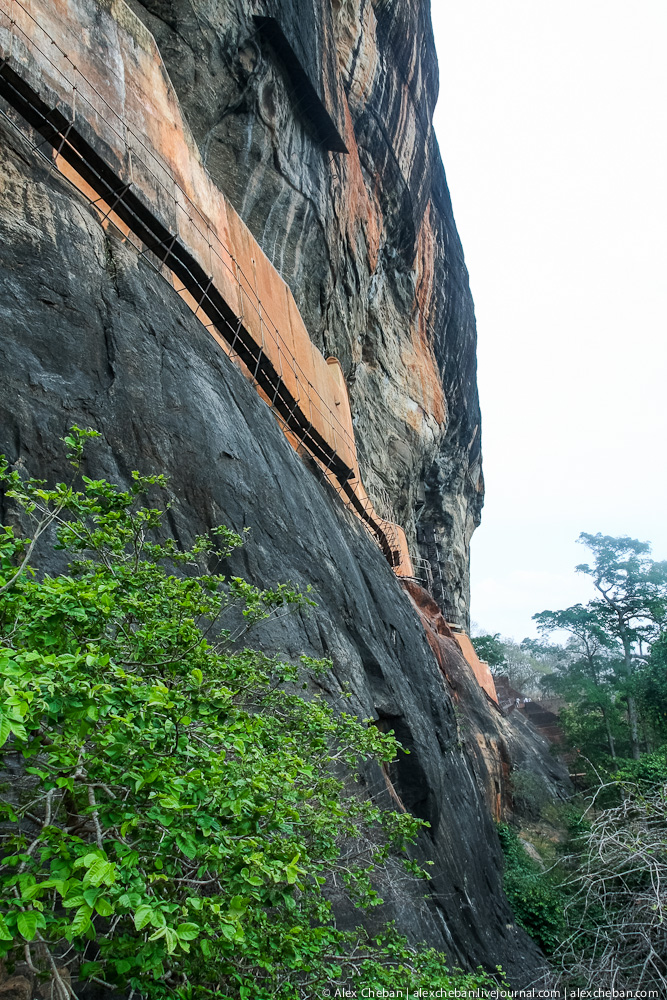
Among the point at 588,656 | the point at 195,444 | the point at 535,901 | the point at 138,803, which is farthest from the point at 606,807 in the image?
the point at 138,803

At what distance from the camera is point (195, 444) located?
6539mm

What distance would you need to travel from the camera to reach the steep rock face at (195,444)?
17.5 ft

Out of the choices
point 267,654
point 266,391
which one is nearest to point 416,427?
point 266,391

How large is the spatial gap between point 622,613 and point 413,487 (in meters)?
10.4

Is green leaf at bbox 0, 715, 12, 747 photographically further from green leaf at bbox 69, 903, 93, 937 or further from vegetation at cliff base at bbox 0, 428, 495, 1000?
green leaf at bbox 69, 903, 93, 937

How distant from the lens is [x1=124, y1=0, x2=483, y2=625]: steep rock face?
12.2m

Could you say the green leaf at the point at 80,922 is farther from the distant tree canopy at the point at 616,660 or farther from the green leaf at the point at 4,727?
the distant tree canopy at the point at 616,660

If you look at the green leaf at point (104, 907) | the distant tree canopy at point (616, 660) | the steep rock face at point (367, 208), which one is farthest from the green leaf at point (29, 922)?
the distant tree canopy at point (616, 660)

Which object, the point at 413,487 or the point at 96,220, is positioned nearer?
the point at 96,220

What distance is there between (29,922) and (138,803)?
691mm

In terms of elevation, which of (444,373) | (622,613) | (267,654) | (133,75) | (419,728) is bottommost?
(419,728)

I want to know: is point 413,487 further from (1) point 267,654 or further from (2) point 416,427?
(1) point 267,654

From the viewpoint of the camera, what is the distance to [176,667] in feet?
12.1

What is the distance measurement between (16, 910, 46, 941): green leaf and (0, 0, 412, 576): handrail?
6764mm
